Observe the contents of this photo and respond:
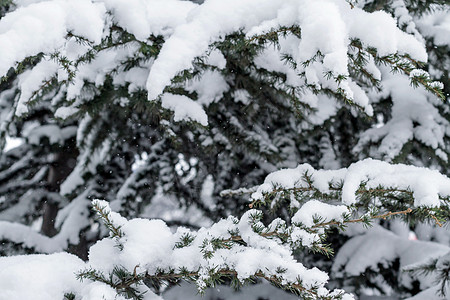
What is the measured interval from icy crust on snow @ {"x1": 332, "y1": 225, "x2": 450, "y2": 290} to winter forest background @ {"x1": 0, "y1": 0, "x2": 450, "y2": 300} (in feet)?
0.05

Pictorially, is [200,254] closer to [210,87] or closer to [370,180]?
[370,180]

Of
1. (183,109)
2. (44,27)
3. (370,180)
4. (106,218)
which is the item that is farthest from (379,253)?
(44,27)

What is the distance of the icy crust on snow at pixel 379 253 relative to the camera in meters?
3.57

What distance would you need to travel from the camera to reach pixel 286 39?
6.09ft

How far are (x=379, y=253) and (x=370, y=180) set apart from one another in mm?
2231

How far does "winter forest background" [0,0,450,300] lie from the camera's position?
4.50 ft

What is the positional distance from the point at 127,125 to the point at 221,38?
2231 mm

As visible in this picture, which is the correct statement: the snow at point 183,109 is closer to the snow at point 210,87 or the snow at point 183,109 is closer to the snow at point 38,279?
the snow at point 210,87

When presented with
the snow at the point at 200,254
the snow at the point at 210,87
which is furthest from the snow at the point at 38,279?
the snow at the point at 210,87

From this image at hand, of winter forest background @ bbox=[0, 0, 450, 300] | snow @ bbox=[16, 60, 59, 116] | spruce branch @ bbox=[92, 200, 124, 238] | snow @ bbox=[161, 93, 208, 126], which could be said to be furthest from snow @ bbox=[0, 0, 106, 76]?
spruce branch @ bbox=[92, 200, 124, 238]

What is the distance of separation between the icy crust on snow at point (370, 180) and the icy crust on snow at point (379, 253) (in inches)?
78.6

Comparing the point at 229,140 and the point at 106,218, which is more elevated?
the point at 106,218

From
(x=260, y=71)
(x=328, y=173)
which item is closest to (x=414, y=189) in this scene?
(x=328, y=173)

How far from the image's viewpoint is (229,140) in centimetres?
304
